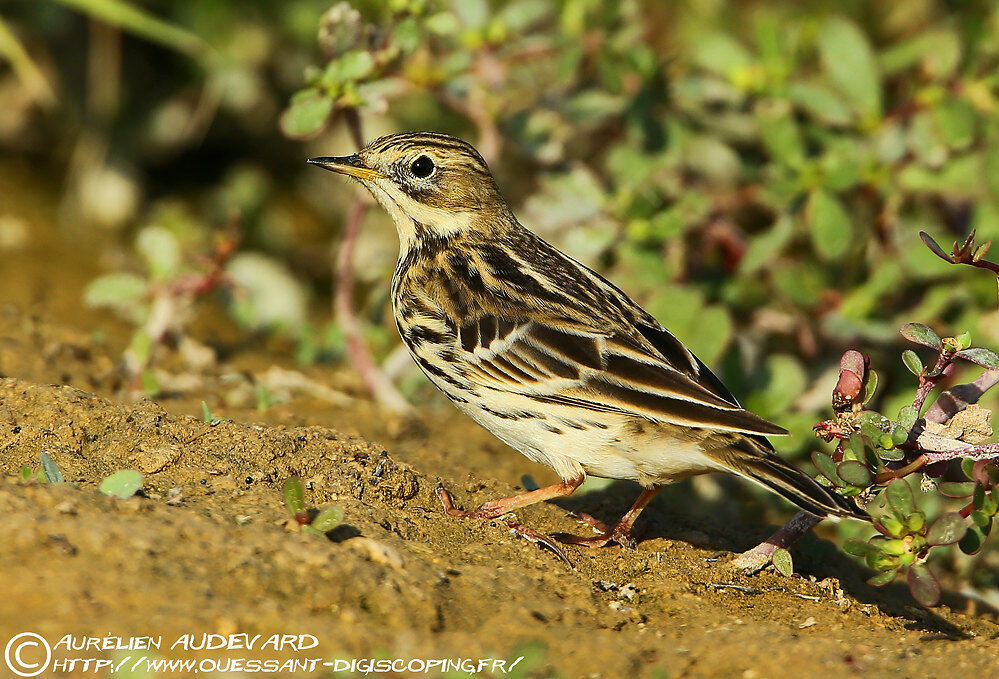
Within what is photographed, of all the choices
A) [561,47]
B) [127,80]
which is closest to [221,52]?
[127,80]

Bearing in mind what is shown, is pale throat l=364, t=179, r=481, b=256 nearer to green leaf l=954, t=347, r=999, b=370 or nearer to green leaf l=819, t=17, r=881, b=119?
green leaf l=954, t=347, r=999, b=370

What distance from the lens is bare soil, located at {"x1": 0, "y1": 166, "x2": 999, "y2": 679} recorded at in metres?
3.73

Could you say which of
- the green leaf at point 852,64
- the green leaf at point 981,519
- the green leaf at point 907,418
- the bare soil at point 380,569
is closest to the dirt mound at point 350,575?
the bare soil at point 380,569

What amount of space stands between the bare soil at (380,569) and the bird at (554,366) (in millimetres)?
378

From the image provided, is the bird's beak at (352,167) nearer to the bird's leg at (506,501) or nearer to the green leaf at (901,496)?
the bird's leg at (506,501)

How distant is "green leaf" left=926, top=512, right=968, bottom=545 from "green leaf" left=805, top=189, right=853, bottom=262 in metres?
3.02

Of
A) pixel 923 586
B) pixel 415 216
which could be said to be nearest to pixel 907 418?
pixel 923 586

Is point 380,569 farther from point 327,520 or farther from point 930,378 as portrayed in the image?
point 930,378

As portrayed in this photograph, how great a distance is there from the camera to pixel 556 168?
7742 millimetres

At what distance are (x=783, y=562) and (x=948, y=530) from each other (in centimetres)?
86

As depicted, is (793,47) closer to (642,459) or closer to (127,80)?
(642,459)

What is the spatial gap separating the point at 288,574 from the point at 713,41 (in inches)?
212

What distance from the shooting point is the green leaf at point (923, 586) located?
13.8 ft

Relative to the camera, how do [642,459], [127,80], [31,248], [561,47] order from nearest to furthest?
[642,459] → [561,47] → [31,248] → [127,80]
